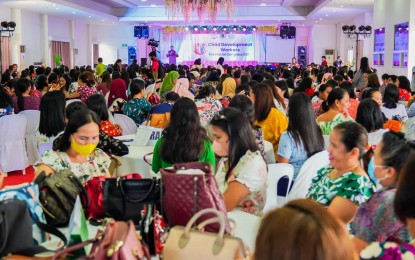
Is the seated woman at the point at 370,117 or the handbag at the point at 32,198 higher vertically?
the seated woman at the point at 370,117

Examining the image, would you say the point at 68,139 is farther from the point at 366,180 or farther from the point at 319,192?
the point at 366,180

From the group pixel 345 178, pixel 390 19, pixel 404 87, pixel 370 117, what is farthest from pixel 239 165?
pixel 390 19

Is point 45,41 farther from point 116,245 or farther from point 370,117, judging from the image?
point 116,245

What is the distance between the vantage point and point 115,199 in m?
2.86

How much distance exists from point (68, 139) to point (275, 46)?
27159mm

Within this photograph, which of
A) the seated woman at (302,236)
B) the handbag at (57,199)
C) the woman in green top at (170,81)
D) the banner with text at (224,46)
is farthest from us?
the banner with text at (224,46)

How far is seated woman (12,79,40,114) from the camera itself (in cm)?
861

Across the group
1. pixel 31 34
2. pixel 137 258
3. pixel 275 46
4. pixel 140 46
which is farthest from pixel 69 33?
pixel 137 258

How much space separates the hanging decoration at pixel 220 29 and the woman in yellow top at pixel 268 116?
78.1ft

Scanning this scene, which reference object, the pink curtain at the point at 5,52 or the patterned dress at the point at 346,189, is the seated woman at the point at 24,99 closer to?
the patterned dress at the point at 346,189

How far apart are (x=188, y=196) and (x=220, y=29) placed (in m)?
28.3

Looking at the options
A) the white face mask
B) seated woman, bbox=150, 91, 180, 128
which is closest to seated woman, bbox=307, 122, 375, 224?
the white face mask

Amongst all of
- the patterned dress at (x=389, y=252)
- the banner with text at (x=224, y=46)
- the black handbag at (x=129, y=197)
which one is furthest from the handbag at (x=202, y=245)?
the banner with text at (x=224, y=46)

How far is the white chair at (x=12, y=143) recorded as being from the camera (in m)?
7.74
